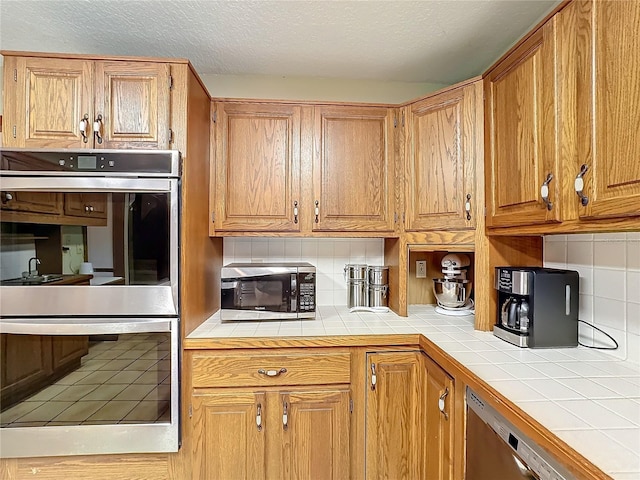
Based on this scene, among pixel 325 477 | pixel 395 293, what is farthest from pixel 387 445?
pixel 395 293

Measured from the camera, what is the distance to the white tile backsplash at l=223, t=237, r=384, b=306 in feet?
6.66

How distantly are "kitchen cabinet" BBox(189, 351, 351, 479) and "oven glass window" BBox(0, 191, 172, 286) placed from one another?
0.50 m

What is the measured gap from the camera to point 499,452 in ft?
3.04

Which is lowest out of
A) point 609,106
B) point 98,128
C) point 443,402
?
point 443,402

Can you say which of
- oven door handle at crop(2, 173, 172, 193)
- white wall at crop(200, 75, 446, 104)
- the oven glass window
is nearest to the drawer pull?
the oven glass window

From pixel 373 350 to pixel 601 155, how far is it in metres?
1.11

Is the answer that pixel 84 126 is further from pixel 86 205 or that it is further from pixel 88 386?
pixel 88 386

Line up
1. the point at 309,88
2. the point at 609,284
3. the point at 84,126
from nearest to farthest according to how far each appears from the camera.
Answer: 1. the point at 609,284
2. the point at 84,126
3. the point at 309,88

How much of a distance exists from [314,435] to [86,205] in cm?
142

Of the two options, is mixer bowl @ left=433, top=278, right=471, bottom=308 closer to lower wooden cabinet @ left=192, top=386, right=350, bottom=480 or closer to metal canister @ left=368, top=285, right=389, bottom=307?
metal canister @ left=368, top=285, right=389, bottom=307

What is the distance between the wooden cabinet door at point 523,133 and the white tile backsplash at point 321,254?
0.82 m

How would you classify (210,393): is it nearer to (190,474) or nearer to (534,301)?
(190,474)

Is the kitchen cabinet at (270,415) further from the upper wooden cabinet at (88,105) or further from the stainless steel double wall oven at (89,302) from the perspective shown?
the upper wooden cabinet at (88,105)

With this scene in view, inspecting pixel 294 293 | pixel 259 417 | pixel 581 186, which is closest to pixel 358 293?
pixel 294 293
